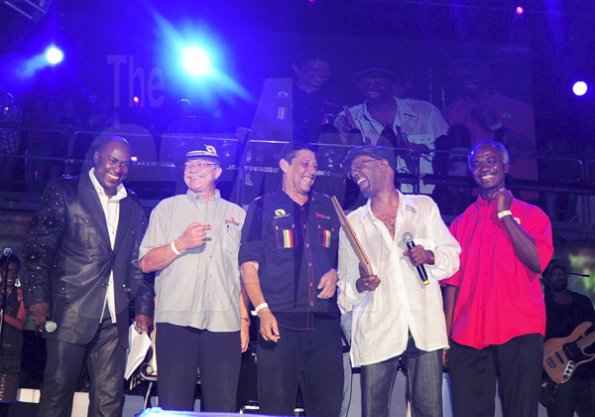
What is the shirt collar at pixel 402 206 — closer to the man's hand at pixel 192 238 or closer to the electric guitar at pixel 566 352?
the man's hand at pixel 192 238

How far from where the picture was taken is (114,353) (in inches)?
128

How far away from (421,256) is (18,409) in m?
2.25

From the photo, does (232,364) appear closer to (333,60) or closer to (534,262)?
(534,262)

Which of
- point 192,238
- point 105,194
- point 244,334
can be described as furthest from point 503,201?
point 105,194

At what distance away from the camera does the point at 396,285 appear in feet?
11.0

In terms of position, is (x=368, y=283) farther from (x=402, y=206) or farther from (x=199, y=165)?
(x=199, y=165)

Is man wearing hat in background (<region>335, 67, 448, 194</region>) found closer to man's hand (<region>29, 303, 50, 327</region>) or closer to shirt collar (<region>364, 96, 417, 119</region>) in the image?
shirt collar (<region>364, 96, 417, 119</region>)

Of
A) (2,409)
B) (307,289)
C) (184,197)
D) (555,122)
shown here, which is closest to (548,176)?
(555,122)

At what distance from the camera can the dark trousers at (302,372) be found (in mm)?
3041

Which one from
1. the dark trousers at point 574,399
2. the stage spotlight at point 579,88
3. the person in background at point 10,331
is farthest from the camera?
the stage spotlight at point 579,88

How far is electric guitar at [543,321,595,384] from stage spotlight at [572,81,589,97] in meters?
1.38

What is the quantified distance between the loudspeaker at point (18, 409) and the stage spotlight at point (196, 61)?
2.01m

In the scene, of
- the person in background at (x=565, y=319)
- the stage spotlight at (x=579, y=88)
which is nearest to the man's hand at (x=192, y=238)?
the person in background at (x=565, y=319)

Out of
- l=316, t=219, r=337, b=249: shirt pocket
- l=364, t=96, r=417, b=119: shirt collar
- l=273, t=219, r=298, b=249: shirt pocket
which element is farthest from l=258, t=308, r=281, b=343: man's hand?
l=364, t=96, r=417, b=119: shirt collar
